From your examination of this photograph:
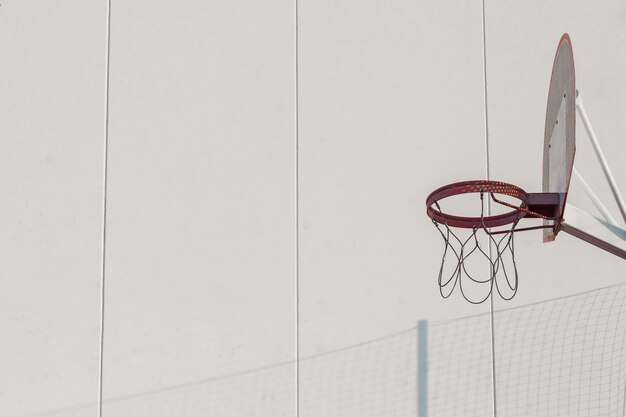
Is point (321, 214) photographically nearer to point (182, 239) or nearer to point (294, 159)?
point (294, 159)

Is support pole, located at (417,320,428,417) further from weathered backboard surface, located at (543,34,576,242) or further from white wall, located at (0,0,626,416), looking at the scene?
weathered backboard surface, located at (543,34,576,242)

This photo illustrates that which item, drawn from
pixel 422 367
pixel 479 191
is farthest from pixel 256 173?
pixel 479 191

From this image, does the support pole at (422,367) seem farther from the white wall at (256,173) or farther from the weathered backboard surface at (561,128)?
the weathered backboard surface at (561,128)

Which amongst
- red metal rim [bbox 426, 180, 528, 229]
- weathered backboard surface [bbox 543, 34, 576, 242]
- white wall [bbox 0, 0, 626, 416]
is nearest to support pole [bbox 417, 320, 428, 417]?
white wall [bbox 0, 0, 626, 416]

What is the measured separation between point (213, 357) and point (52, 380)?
1.23 metres

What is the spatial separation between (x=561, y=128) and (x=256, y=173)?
2671 millimetres

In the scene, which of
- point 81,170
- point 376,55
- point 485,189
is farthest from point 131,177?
point 485,189

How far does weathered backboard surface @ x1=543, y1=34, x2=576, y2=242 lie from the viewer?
492 cm

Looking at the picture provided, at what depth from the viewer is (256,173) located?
23.7 feet

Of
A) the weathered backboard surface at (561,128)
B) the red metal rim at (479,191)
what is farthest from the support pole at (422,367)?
the red metal rim at (479,191)

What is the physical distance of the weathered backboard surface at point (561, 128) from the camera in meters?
4.92

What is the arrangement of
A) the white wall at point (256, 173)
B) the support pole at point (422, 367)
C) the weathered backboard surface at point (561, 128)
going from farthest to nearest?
the white wall at point (256, 173) → the support pole at point (422, 367) → the weathered backboard surface at point (561, 128)

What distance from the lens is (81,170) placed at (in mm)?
7316

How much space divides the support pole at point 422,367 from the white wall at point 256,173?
117 mm
